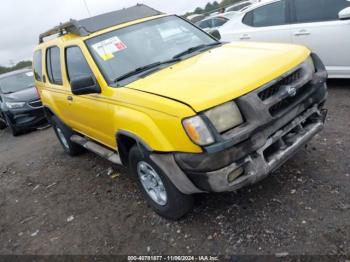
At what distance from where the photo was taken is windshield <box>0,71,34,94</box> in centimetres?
1035

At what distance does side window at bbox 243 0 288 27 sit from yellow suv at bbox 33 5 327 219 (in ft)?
8.18

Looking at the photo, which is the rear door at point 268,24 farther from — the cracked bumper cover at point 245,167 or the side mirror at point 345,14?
the cracked bumper cover at point 245,167

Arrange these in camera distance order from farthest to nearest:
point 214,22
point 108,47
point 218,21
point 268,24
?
point 214,22
point 218,21
point 268,24
point 108,47

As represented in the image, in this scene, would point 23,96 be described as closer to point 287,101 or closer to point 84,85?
point 84,85

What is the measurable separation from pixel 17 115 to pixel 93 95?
6441 mm

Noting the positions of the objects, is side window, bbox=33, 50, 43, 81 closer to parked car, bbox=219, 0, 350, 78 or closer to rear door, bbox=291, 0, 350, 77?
parked car, bbox=219, 0, 350, 78

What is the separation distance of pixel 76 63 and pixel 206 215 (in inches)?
94.6

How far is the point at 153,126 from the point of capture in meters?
3.07

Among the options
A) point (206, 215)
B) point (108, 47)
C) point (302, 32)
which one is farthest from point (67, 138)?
point (302, 32)

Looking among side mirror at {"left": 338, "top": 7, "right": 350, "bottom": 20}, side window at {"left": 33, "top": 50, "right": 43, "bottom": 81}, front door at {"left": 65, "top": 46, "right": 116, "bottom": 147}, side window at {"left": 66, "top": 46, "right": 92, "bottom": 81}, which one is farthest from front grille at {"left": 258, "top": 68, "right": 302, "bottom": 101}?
side window at {"left": 33, "top": 50, "right": 43, "bottom": 81}

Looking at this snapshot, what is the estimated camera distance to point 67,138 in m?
6.02

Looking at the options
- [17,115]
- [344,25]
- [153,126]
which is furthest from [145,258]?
[17,115]

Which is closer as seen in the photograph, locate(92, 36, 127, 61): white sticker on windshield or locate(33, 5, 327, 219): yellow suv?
locate(33, 5, 327, 219): yellow suv

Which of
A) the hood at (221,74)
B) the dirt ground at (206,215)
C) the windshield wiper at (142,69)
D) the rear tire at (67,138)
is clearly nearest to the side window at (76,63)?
the windshield wiper at (142,69)
